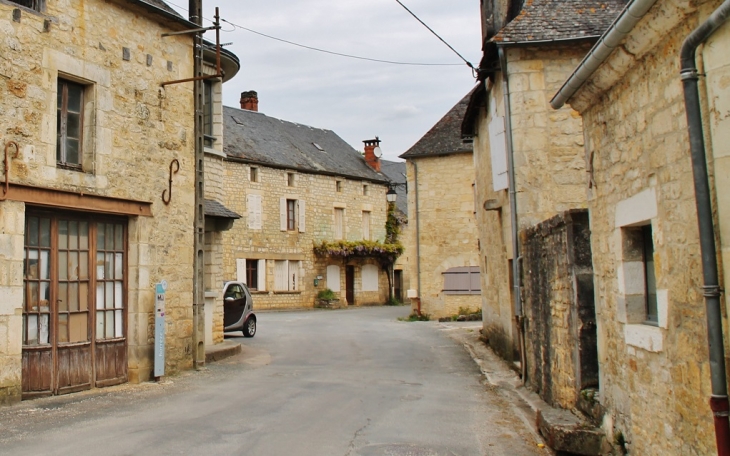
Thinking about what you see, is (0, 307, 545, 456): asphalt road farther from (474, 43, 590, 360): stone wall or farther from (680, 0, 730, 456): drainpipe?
(474, 43, 590, 360): stone wall

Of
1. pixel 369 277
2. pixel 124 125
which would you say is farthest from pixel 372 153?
pixel 124 125

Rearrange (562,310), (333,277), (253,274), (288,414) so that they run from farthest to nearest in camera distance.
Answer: (333,277)
(253,274)
(288,414)
(562,310)

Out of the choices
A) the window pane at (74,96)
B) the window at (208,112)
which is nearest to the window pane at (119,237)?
the window pane at (74,96)

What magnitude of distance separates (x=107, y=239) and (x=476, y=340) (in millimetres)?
8995

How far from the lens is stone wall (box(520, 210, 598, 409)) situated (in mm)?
6418

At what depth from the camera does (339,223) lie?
33.3 metres

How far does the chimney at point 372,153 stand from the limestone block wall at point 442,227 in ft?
41.2

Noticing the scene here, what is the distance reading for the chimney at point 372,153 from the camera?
3675 centimetres

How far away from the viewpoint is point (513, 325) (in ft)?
37.5

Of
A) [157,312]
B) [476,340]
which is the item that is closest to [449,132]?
[476,340]

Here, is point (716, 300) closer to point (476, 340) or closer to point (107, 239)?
point (107, 239)

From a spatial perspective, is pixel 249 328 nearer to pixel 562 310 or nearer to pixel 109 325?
pixel 109 325

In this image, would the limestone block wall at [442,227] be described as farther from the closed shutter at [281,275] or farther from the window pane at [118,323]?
the window pane at [118,323]

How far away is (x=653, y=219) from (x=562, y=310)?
107 inches
